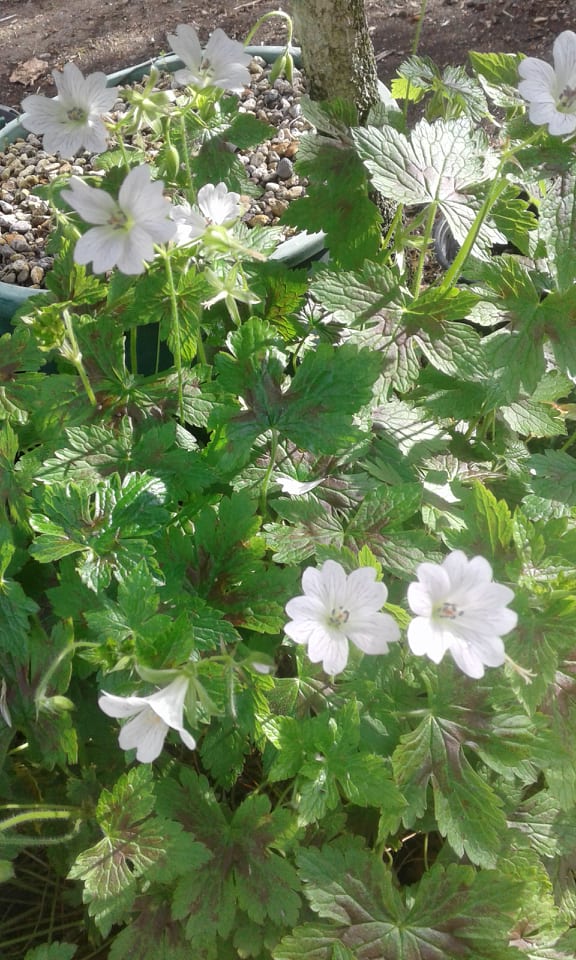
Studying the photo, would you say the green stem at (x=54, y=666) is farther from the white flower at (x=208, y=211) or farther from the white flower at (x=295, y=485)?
the white flower at (x=208, y=211)

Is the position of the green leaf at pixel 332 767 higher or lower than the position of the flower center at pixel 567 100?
lower

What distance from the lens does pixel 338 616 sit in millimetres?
1069

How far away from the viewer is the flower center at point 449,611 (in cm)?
104

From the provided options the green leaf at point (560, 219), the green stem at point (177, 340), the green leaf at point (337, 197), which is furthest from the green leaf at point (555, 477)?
the green stem at point (177, 340)

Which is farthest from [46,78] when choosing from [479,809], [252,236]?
[479,809]

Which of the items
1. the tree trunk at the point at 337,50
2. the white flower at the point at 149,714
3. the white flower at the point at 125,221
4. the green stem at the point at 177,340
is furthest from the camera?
the tree trunk at the point at 337,50

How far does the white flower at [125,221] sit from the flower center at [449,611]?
591 millimetres

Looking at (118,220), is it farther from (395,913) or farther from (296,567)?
(395,913)

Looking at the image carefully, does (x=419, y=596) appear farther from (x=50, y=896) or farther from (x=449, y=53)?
(x=449, y=53)

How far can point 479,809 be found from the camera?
4.01 ft

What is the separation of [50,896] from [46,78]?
3.12 m

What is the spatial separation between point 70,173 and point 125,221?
1.38m

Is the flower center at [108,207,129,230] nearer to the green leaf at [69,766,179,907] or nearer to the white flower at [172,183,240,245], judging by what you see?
the white flower at [172,183,240,245]

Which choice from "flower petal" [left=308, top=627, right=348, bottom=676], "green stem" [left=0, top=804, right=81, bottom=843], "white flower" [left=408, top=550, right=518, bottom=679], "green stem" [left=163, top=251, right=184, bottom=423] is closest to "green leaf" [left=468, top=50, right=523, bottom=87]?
"green stem" [left=163, top=251, right=184, bottom=423]
